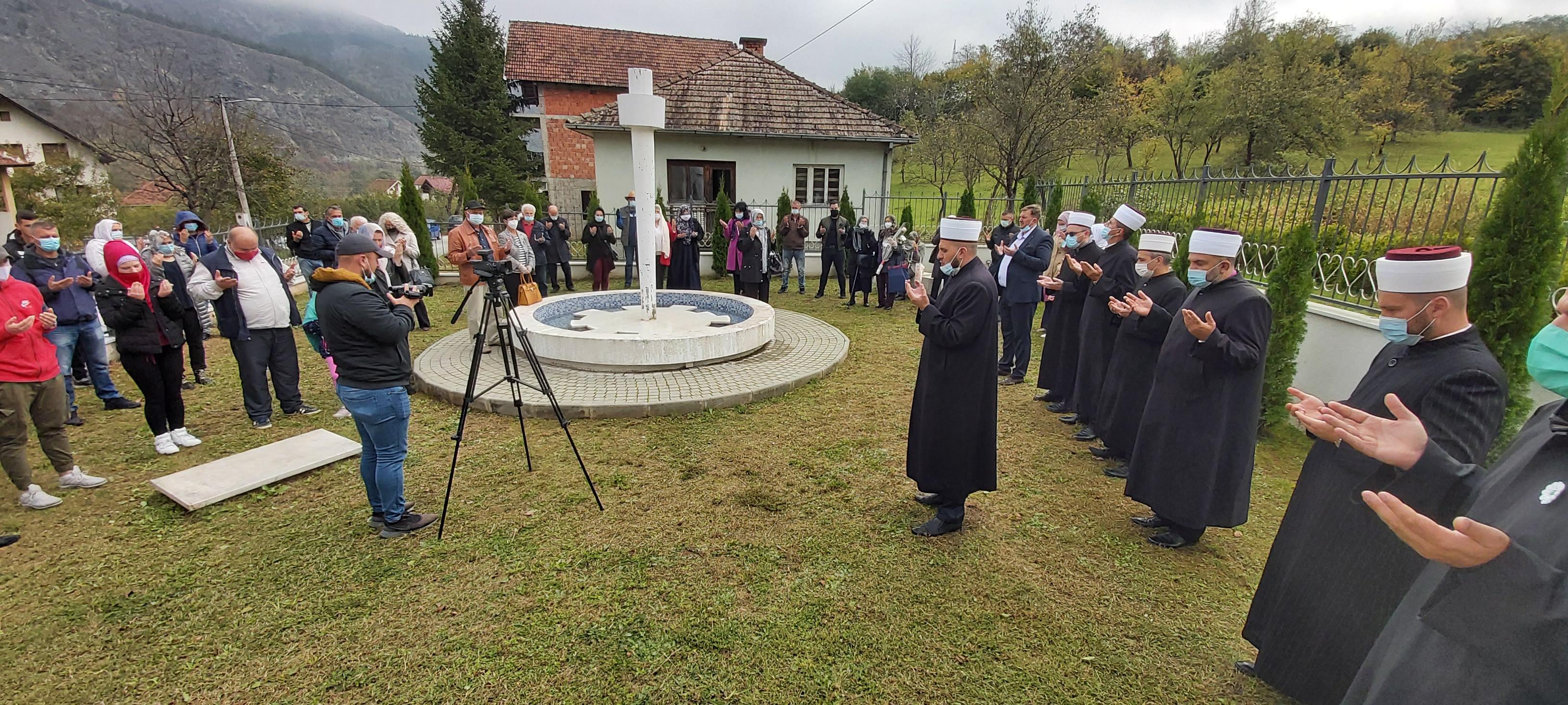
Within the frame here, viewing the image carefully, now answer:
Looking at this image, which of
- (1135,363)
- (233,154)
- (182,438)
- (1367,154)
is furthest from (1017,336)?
(1367,154)

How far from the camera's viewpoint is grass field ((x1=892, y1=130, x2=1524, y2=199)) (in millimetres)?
25625

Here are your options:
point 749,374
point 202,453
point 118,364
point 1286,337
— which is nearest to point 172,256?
point 202,453

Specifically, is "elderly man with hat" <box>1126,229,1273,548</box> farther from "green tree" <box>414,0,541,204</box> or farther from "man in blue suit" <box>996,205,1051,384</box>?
"green tree" <box>414,0,541,204</box>

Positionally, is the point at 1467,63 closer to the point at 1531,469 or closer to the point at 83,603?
the point at 1531,469

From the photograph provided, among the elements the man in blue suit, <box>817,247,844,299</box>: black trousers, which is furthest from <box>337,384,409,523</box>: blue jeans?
<box>817,247,844,299</box>: black trousers

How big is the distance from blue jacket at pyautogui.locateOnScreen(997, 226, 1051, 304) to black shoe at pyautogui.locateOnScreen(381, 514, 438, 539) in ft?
20.8

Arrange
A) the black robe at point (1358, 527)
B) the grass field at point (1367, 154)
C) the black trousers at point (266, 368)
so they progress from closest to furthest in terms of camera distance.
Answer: the black robe at point (1358, 527) → the black trousers at point (266, 368) → the grass field at point (1367, 154)

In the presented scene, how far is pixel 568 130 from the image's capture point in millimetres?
28375

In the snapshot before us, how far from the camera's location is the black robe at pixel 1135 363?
183 inches

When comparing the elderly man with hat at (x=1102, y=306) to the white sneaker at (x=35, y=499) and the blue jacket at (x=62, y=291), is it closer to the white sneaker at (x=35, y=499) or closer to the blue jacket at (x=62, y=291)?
the white sneaker at (x=35, y=499)

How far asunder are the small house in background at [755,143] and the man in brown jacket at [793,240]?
5.28m

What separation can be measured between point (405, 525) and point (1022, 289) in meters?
6.56

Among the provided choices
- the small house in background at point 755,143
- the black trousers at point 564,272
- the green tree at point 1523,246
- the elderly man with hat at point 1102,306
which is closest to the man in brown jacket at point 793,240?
the black trousers at point 564,272

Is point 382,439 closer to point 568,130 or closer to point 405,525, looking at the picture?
point 405,525
